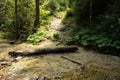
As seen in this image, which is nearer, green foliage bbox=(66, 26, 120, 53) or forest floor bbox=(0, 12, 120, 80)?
forest floor bbox=(0, 12, 120, 80)

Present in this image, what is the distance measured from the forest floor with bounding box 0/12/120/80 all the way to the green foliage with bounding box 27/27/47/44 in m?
2.95

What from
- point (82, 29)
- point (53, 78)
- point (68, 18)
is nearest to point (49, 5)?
point (68, 18)

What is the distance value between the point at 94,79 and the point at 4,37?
1136 centimetres

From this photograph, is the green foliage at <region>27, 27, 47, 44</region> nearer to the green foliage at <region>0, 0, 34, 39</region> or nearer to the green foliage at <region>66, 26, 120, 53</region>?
the green foliage at <region>0, 0, 34, 39</region>

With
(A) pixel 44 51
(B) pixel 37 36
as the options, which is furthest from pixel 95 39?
(B) pixel 37 36

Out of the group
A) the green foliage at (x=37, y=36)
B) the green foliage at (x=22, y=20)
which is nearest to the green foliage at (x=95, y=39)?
the green foliage at (x=37, y=36)

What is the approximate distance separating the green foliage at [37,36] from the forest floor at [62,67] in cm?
295

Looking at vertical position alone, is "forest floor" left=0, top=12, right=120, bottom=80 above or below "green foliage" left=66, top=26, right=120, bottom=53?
below

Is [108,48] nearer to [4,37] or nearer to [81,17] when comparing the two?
[81,17]

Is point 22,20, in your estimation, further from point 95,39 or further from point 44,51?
point 95,39

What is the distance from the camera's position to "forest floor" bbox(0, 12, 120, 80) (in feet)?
27.4

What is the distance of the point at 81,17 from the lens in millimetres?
16281

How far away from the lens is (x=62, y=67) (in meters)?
9.38

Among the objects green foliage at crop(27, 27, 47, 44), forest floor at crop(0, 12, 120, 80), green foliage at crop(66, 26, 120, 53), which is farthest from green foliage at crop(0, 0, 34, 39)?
forest floor at crop(0, 12, 120, 80)
